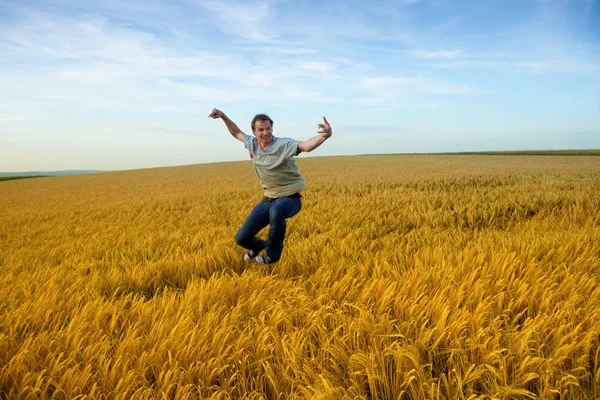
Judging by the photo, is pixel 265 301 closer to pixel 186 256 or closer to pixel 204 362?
pixel 204 362

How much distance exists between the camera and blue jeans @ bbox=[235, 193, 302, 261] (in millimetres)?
3541

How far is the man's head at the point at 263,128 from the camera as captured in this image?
357 centimetres

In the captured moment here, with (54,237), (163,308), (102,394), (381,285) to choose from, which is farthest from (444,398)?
(54,237)

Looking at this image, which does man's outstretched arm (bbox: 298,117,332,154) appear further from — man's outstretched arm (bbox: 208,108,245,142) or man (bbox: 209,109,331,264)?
man's outstretched arm (bbox: 208,108,245,142)

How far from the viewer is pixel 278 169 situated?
361 cm

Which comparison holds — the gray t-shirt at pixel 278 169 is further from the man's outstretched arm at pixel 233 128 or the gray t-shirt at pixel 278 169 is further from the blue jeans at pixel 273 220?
the man's outstretched arm at pixel 233 128

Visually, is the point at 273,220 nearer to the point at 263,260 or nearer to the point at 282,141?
the point at 263,260

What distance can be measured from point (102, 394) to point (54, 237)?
597 centimetres

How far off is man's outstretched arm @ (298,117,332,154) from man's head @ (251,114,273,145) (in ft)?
1.49

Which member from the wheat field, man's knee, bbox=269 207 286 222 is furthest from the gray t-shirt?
the wheat field

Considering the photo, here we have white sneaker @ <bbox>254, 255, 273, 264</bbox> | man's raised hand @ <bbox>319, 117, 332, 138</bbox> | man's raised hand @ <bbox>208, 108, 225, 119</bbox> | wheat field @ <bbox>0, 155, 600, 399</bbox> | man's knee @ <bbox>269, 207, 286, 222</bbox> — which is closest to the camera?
wheat field @ <bbox>0, 155, 600, 399</bbox>

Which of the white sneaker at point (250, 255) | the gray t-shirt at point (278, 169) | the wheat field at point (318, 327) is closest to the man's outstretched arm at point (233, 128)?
the gray t-shirt at point (278, 169)

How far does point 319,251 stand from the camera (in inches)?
161

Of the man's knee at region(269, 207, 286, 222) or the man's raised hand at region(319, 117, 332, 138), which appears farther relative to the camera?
the man's knee at region(269, 207, 286, 222)
